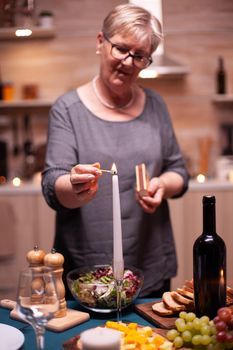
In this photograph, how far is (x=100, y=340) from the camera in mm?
1074

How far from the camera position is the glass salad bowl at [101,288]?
5.06 ft

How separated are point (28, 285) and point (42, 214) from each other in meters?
2.61

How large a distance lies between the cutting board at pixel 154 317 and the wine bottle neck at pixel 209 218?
255 mm

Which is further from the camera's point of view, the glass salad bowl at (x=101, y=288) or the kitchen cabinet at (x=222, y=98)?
the kitchen cabinet at (x=222, y=98)

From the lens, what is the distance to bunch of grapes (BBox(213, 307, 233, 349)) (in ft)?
4.15

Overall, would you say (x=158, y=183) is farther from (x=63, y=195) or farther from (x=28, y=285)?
(x=28, y=285)

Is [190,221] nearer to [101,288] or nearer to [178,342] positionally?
[101,288]

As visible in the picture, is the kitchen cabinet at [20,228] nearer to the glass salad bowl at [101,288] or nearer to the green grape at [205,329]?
the glass salad bowl at [101,288]

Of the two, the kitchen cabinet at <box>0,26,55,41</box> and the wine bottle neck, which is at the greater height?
the kitchen cabinet at <box>0,26,55,41</box>

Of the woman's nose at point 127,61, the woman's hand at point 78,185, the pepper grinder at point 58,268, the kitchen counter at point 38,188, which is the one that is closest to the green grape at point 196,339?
the pepper grinder at point 58,268

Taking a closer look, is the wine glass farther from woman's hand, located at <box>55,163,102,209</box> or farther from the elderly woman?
the elderly woman

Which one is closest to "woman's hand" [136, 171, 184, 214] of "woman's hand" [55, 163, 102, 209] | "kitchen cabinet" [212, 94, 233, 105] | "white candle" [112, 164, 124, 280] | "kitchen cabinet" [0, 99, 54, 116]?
"woman's hand" [55, 163, 102, 209]

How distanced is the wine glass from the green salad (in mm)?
335

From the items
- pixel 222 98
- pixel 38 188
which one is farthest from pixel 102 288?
pixel 222 98
